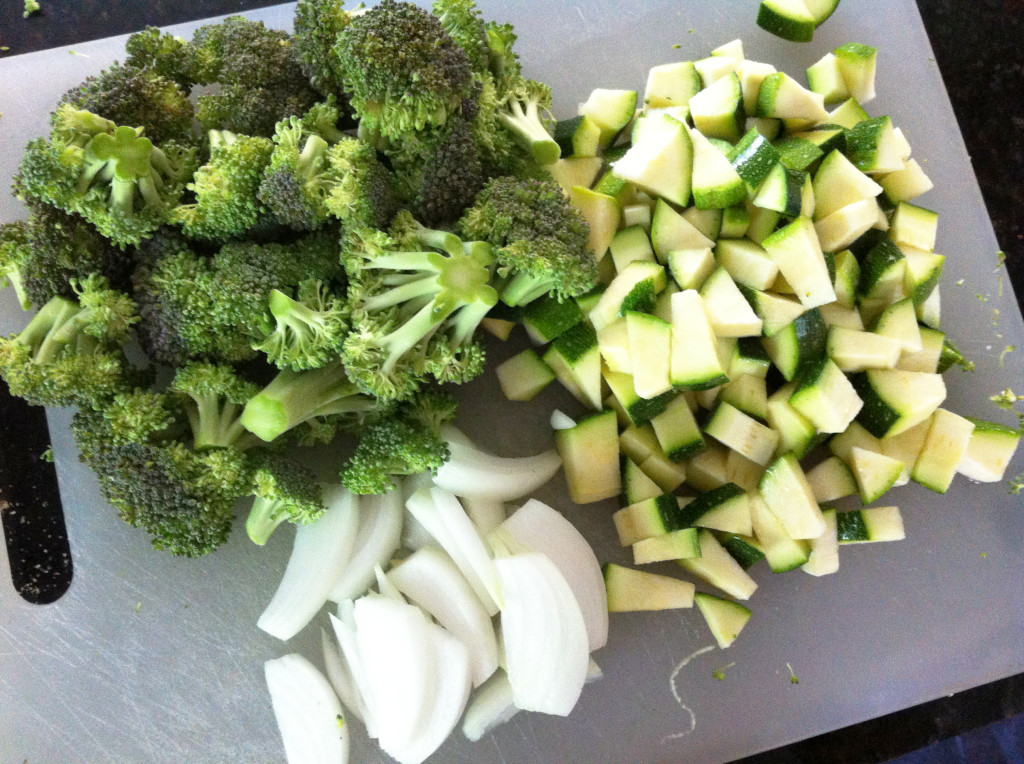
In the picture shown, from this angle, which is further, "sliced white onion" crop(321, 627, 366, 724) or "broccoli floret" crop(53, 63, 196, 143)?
"sliced white onion" crop(321, 627, 366, 724)

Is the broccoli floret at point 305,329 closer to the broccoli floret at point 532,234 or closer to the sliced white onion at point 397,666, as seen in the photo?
the broccoli floret at point 532,234

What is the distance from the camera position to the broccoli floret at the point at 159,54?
6.99ft

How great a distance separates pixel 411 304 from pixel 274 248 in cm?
40

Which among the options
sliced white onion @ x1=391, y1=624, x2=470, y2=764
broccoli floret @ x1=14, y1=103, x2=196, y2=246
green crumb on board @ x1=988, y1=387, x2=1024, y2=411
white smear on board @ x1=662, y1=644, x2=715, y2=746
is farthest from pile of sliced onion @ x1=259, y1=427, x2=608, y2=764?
A: green crumb on board @ x1=988, y1=387, x2=1024, y2=411

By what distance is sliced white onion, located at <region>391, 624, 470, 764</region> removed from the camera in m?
2.13

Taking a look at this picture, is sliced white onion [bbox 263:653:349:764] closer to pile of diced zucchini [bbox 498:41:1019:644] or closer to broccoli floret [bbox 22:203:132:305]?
pile of diced zucchini [bbox 498:41:1019:644]

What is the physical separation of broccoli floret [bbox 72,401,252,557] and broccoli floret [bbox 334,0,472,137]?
1.01 metres

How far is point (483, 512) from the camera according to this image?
2305 mm

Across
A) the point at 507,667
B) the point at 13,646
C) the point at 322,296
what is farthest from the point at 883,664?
the point at 13,646

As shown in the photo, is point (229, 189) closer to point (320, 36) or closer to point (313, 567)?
point (320, 36)

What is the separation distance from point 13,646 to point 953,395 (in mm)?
3147

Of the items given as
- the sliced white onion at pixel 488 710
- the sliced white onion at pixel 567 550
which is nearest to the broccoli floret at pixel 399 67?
Result: the sliced white onion at pixel 567 550

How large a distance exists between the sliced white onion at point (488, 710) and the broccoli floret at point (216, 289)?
1.24 meters

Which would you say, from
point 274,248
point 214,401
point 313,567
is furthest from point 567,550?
point 274,248
